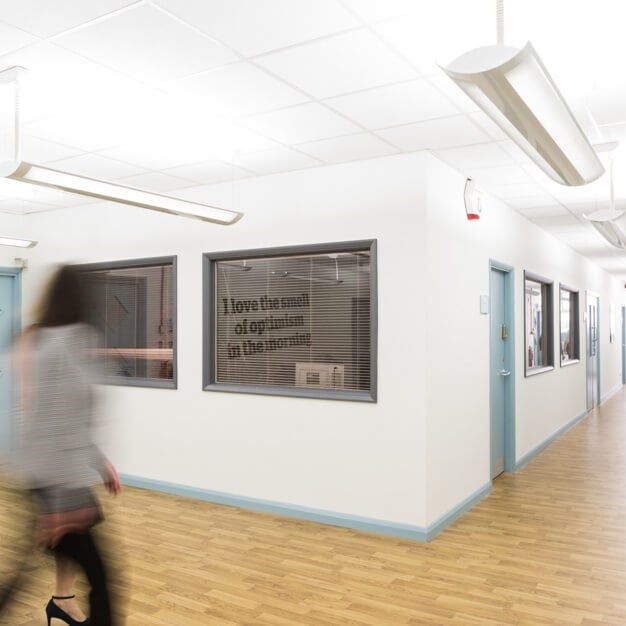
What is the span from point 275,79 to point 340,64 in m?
0.34

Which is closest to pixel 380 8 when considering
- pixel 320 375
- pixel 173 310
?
pixel 320 375

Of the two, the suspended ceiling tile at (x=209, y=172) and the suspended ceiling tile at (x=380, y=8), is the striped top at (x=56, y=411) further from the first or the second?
the suspended ceiling tile at (x=209, y=172)

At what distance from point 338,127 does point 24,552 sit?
268 cm

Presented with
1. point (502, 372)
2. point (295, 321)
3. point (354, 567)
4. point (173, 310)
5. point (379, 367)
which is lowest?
point (354, 567)

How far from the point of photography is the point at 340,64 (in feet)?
9.16

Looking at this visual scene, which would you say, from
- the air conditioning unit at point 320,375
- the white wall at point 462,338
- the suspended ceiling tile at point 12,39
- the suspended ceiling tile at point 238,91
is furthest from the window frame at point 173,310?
the suspended ceiling tile at point 12,39

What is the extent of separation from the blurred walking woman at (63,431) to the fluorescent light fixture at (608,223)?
11.1 ft

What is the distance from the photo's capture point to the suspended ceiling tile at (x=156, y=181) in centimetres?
477

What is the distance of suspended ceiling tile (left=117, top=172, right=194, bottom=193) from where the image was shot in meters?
4.77

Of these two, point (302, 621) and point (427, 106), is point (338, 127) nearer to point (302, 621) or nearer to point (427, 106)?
point (427, 106)

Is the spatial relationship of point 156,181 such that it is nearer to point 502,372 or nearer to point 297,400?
point 297,400

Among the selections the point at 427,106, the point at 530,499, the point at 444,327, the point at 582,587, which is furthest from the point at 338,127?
the point at 530,499

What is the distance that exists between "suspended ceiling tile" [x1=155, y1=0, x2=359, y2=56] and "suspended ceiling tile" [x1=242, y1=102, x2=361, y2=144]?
0.77m

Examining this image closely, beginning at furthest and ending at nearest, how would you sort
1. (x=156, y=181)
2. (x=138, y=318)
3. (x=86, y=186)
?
(x=138, y=318), (x=156, y=181), (x=86, y=186)
